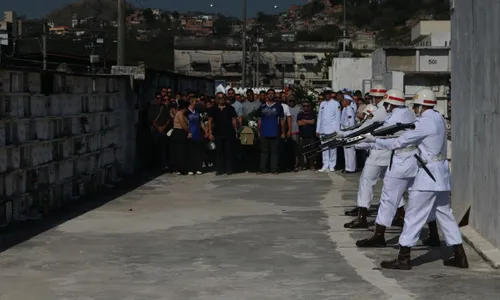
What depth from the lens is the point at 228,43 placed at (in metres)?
104

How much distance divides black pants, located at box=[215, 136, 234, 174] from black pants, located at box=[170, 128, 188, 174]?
75 centimetres

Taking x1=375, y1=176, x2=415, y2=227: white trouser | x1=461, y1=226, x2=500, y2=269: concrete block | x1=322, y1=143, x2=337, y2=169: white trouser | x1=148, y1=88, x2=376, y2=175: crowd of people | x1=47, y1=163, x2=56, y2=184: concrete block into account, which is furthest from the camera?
x1=322, y1=143, x2=337, y2=169: white trouser

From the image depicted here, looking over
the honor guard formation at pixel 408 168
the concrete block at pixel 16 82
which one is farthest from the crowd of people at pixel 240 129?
the honor guard formation at pixel 408 168

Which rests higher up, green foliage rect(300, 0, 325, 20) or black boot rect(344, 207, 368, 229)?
green foliage rect(300, 0, 325, 20)

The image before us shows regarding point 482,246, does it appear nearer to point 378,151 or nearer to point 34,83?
point 378,151

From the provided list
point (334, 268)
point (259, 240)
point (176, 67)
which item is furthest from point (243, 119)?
point (176, 67)

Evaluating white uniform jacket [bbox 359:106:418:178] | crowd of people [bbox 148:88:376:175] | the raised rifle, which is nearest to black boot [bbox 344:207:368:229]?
white uniform jacket [bbox 359:106:418:178]

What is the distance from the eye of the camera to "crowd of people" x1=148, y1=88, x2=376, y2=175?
23.1m

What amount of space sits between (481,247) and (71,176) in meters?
8.02

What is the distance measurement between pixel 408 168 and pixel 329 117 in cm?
1149

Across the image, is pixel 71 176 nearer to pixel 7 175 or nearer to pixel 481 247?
pixel 7 175

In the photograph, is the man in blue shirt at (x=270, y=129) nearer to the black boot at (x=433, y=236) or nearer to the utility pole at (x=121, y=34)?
the utility pole at (x=121, y=34)

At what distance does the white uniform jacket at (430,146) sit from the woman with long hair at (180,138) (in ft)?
40.0

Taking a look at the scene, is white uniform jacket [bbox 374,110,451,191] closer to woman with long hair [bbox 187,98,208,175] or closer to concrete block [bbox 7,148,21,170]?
concrete block [bbox 7,148,21,170]
